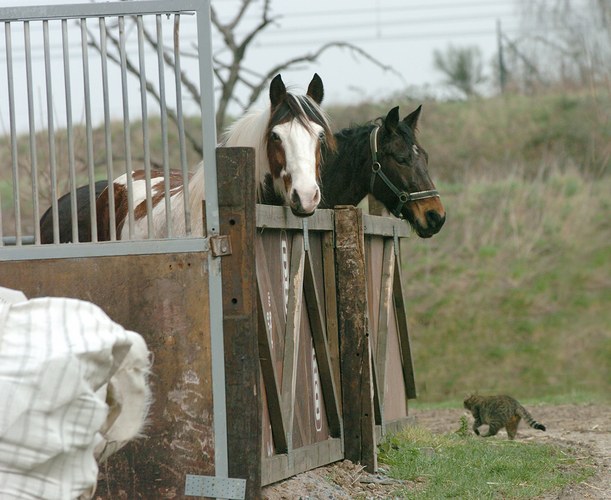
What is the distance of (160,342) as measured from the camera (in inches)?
204

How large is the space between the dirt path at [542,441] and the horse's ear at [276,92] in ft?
7.64

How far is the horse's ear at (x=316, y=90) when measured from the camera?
7.24 meters

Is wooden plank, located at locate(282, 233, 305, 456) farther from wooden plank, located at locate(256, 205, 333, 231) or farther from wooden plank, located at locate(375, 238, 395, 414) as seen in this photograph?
wooden plank, located at locate(375, 238, 395, 414)

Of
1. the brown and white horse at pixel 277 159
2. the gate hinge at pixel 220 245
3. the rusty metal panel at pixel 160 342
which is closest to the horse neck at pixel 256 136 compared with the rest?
the brown and white horse at pixel 277 159

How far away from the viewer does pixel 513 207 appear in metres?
22.4

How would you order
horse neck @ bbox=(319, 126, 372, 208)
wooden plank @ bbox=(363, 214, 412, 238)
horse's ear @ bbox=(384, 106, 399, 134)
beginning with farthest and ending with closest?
horse neck @ bbox=(319, 126, 372, 208) → horse's ear @ bbox=(384, 106, 399, 134) → wooden plank @ bbox=(363, 214, 412, 238)

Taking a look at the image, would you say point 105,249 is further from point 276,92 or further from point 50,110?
point 276,92

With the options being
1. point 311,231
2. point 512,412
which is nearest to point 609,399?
point 512,412

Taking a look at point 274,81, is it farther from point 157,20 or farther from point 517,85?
point 517,85

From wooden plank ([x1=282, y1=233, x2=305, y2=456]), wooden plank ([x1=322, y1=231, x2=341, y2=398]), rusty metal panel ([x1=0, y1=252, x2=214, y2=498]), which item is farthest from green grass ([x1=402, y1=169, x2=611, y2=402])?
rusty metal panel ([x1=0, y1=252, x2=214, y2=498])

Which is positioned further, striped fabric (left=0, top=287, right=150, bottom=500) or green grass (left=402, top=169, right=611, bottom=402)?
green grass (left=402, top=169, right=611, bottom=402)

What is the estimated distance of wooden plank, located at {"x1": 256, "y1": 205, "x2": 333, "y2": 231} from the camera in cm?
598

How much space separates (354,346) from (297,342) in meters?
1.00

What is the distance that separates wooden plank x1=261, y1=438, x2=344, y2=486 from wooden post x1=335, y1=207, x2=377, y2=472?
169 millimetres
